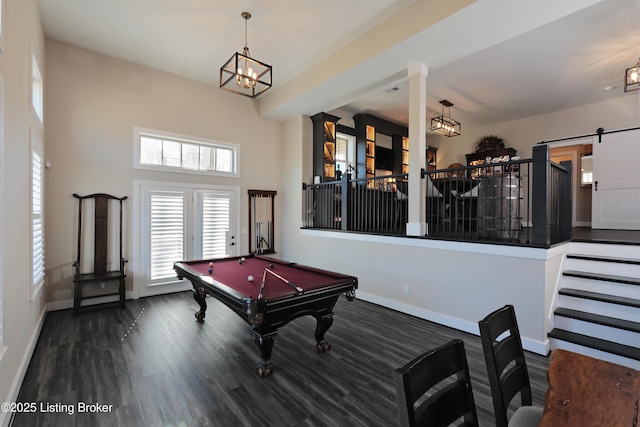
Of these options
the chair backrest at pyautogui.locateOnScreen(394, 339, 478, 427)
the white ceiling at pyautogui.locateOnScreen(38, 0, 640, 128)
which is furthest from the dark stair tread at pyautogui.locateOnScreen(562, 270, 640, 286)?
the chair backrest at pyautogui.locateOnScreen(394, 339, 478, 427)

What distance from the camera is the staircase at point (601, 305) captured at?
9.73ft

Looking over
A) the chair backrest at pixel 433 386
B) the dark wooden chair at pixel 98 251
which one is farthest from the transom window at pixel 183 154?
the chair backrest at pixel 433 386

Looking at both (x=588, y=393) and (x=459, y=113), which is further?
(x=459, y=113)

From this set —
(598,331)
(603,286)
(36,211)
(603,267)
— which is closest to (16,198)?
(36,211)

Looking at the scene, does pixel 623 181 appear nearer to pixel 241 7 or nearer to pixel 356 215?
pixel 356 215

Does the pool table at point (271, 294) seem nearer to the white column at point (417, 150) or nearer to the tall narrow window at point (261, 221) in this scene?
the white column at point (417, 150)

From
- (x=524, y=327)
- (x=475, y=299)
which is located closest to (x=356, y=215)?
(x=475, y=299)

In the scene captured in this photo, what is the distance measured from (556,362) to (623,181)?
746cm

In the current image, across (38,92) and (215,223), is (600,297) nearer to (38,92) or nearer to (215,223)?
(215,223)

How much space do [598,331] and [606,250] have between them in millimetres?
1234

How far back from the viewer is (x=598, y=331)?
3.14 meters

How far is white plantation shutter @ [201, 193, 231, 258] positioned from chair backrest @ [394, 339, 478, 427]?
5.41m

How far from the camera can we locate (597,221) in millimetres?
6719

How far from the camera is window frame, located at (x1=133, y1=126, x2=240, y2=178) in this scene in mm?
5098
